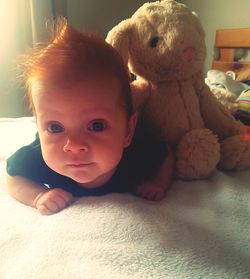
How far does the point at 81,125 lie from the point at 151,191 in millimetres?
202

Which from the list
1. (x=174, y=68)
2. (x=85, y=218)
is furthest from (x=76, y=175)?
(x=174, y=68)

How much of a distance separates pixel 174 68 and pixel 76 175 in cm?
33

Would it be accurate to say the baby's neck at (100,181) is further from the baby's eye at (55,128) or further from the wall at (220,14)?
the wall at (220,14)

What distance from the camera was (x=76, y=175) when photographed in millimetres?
574

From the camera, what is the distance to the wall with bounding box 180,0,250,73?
5.78 feet

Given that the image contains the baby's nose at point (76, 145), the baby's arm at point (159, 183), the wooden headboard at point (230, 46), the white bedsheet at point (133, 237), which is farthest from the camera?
the wooden headboard at point (230, 46)

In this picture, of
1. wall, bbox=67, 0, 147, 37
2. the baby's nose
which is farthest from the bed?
wall, bbox=67, 0, 147, 37

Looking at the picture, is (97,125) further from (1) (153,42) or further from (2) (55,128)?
(1) (153,42)

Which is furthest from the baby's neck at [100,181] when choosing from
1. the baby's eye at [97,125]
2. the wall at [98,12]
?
the wall at [98,12]

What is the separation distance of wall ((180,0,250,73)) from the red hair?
1441 millimetres

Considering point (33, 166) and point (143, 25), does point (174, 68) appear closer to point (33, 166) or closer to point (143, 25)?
point (143, 25)

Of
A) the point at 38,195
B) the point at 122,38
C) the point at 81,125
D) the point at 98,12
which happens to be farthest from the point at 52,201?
the point at 98,12

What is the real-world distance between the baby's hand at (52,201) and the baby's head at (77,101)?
52 millimetres

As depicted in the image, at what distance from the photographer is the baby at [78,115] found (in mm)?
533
